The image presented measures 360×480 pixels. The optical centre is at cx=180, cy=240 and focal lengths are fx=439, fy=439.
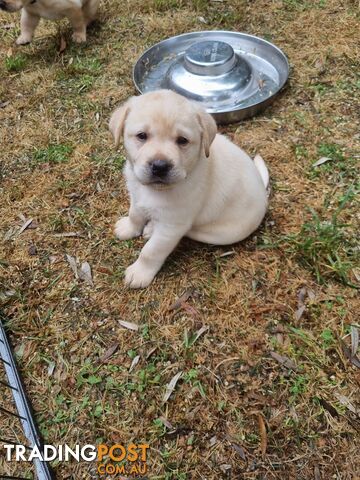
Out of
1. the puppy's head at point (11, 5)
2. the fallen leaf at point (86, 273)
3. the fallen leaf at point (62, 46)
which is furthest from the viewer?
the fallen leaf at point (62, 46)

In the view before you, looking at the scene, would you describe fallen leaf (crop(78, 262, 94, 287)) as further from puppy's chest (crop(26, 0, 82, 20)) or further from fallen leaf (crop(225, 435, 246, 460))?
puppy's chest (crop(26, 0, 82, 20))

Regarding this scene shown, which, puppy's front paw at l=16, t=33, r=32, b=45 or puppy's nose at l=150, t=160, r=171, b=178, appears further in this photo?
puppy's front paw at l=16, t=33, r=32, b=45

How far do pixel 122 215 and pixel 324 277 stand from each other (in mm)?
1578

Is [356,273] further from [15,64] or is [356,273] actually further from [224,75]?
[15,64]

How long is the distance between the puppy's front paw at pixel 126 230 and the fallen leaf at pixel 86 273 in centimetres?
32

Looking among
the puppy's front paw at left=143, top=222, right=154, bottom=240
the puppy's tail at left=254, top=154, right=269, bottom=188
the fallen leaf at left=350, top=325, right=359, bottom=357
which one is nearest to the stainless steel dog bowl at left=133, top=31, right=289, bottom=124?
the puppy's tail at left=254, top=154, right=269, bottom=188

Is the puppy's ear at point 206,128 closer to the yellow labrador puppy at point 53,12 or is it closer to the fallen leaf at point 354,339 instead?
the fallen leaf at point 354,339

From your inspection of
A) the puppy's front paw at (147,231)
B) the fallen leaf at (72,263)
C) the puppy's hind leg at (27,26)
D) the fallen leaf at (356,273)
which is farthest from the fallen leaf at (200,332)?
the puppy's hind leg at (27,26)

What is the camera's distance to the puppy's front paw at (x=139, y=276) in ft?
9.65

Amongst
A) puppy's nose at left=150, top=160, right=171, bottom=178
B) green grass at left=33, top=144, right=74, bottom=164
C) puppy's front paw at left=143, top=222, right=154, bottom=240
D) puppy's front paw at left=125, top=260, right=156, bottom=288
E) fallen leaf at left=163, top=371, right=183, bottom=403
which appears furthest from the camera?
green grass at left=33, top=144, right=74, bottom=164

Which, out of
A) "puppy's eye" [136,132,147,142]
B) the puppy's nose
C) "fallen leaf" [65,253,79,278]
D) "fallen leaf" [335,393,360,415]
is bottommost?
"fallen leaf" [335,393,360,415]

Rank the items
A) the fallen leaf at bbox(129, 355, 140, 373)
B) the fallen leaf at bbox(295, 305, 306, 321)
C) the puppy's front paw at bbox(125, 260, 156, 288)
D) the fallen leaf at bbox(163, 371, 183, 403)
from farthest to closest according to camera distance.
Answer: the puppy's front paw at bbox(125, 260, 156, 288) → the fallen leaf at bbox(295, 305, 306, 321) → the fallen leaf at bbox(129, 355, 140, 373) → the fallen leaf at bbox(163, 371, 183, 403)

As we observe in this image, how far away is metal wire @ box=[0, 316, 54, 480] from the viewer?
226 cm

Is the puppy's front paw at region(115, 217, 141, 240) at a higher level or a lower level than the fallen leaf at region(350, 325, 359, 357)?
higher
